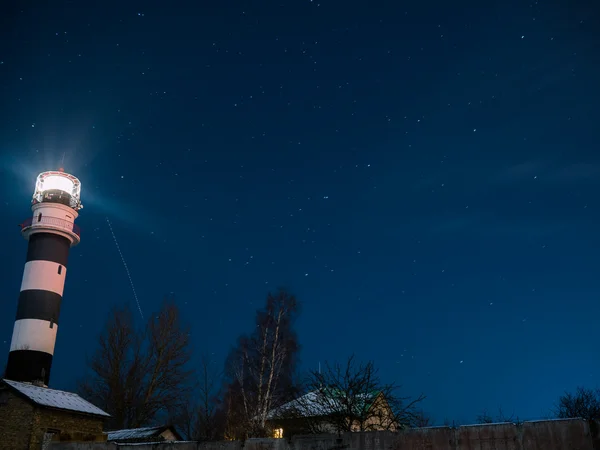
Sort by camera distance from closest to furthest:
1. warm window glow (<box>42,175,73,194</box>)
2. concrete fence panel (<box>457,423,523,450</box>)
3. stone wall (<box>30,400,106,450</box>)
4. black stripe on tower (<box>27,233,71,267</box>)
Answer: concrete fence panel (<box>457,423,523,450</box>) < stone wall (<box>30,400,106,450</box>) < black stripe on tower (<box>27,233,71,267</box>) < warm window glow (<box>42,175,73,194</box>)

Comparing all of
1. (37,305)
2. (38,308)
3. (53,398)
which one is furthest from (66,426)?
(37,305)

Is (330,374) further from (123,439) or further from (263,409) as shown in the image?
(123,439)

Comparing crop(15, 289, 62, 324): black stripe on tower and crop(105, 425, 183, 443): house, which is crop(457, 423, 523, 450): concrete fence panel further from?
crop(15, 289, 62, 324): black stripe on tower

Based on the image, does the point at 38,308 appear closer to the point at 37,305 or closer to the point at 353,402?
the point at 37,305

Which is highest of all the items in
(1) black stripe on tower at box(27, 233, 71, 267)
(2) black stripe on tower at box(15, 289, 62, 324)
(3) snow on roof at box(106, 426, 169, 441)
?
(1) black stripe on tower at box(27, 233, 71, 267)

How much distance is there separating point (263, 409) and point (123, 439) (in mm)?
9457

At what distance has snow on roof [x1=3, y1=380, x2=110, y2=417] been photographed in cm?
2523

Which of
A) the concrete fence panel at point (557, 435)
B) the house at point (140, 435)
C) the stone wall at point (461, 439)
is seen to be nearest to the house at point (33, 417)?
the house at point (140, 435)

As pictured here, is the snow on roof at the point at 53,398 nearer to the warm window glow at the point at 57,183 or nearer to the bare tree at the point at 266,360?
the bare tree at the point at 266,360

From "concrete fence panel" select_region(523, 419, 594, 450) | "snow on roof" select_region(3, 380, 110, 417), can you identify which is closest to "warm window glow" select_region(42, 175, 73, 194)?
"snow on roof" select_region(3, 380, 110, 417)

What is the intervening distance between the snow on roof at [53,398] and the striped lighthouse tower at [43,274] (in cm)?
503

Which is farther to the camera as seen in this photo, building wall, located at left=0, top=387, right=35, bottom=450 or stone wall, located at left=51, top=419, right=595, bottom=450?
building wall, located at left=0, top=387, right=35, bottom=450

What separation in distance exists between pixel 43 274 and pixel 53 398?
10.1 m

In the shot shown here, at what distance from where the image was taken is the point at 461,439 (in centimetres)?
1177
